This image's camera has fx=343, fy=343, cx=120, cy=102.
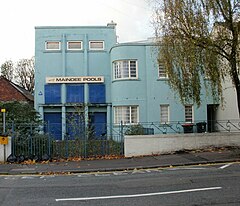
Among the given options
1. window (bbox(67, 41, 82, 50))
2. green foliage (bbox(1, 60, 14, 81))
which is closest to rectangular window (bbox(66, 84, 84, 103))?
window (bbox(67, 41, 82, 50))

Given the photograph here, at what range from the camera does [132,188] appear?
903 cm

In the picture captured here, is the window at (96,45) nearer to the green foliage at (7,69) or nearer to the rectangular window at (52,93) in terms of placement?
the rectangular window at (52,93)

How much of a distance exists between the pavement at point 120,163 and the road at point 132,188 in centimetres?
91

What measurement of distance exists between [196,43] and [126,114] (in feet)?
36.9

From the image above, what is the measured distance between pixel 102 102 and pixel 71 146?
11.4m

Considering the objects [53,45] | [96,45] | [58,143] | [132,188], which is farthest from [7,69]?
[132,188]

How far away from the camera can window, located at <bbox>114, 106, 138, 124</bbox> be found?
81.5 ft

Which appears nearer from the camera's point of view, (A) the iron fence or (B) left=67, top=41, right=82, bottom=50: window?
(A) the iron fence

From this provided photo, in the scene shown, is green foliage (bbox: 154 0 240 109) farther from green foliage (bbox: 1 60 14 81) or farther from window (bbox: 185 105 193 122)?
green foliage (bbox: 1 60 14 81)

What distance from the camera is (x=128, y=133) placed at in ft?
55.7

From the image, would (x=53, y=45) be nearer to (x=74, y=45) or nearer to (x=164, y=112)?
(x=74, y=45)

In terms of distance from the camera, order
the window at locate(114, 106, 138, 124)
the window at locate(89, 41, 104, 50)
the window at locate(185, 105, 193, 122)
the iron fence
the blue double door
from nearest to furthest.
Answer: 1. the iron fence
2. the blue double door
3. the window at locate(114, 106, 138, 124)
4. the window at locate(185, 105, 193, 122)
5. the window at locate(89, 41, 104, 50)

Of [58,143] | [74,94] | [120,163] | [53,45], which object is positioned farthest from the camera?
[53,45]

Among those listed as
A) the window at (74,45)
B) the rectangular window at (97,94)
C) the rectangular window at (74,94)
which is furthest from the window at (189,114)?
the window at (74,45)
